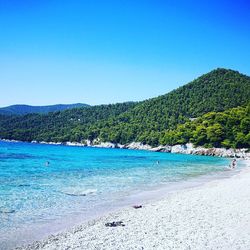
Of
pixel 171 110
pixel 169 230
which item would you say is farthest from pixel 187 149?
pixel 169 230

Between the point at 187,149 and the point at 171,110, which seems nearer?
the point at 187,149

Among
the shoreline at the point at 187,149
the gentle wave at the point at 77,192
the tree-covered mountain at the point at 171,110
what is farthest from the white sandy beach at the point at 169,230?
the tree-covered mountain at the point at 171,110

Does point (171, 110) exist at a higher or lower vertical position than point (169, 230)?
higher

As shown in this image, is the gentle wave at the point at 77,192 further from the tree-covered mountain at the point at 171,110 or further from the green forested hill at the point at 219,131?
the tree-covered mountain at the point at 171,110

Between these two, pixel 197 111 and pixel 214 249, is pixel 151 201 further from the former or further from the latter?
pixel 197 111

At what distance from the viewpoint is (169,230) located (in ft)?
41.8

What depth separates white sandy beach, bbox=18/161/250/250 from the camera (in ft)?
36.2

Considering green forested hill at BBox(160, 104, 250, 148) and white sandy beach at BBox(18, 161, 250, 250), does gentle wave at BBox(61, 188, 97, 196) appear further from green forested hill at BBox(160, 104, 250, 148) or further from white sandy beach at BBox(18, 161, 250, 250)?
green forested hill at BBox(160, 104, 250, 148)

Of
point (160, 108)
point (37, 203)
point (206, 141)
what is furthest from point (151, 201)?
point (160, 108)

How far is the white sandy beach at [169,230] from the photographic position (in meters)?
11.0

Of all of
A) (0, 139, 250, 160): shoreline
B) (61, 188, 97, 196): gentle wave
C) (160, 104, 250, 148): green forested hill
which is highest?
(160, 104, 250, 148): green forested hill

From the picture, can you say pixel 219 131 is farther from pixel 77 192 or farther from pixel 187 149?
pixel 77 192

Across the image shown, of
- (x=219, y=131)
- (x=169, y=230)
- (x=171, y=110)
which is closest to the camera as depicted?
(x=169, y=230)

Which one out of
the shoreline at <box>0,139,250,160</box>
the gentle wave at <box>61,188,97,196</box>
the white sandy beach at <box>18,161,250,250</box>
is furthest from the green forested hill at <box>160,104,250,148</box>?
the white sandy beach at <box>18,161,250,250</box>
